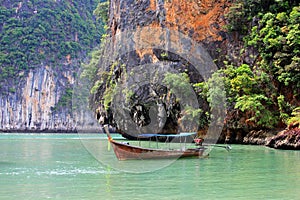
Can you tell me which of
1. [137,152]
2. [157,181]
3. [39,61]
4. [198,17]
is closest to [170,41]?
[198,17]

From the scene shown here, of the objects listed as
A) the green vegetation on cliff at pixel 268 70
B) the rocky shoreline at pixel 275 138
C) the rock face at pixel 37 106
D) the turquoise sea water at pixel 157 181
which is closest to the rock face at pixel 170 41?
the green vegetation on cliff at pixel 268 70

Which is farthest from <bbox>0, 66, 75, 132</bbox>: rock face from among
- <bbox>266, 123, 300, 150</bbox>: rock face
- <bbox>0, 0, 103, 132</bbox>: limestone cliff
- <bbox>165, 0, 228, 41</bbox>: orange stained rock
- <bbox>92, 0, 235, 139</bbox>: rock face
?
<bbox>266, 123, 300, 150</bbox>: rock face

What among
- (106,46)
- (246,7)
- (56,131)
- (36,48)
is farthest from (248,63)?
(36,48)

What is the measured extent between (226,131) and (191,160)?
10131 millimetres

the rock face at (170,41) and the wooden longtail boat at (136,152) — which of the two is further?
the rock face at (170,41)

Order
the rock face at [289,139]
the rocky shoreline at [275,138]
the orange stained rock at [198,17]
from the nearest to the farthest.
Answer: the rock face at [289,139] → the rocky shoreline at [275,138] → the orange stained rock at [198,17]

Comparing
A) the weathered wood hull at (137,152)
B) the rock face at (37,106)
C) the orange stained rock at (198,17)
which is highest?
the orange stained rock at (198,17)

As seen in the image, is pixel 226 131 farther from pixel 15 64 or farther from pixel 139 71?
pixel 15 64

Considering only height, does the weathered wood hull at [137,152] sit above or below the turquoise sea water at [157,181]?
above

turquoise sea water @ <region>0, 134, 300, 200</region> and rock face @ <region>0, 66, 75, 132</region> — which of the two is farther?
rock face @ <region>0, 66, 75, 132</region>

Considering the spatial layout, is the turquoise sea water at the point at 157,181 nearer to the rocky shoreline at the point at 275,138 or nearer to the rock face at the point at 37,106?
the rocky shoreline at the point at 275,138

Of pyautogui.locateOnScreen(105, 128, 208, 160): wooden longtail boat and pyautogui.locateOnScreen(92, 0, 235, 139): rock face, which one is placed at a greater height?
pyautogui.locateOnScreen(92, 0, 235, 139): rock face

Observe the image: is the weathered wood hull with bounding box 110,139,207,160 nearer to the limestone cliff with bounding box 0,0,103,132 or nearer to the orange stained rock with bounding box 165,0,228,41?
the orange stained rock with bounding box 165,0,228,41

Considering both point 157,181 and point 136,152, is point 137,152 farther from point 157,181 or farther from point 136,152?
point 157,181
